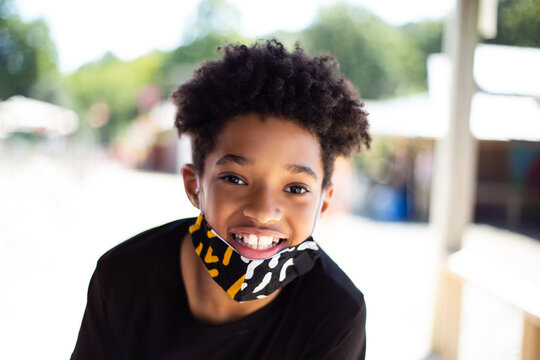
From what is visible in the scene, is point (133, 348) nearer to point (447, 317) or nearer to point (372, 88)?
point (447, 317)

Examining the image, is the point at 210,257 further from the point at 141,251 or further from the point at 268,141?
the point at 268,141

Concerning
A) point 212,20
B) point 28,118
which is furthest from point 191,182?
point 212,20

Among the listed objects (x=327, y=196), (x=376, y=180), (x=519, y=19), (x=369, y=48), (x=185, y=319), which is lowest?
(x=376, y=180)

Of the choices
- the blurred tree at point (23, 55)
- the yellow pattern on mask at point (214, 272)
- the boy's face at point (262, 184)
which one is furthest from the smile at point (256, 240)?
the blurred tree at point (23, 55)

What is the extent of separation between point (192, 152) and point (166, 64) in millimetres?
37711

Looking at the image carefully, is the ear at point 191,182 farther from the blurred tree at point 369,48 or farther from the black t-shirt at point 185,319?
the blurred tree at point 369,48

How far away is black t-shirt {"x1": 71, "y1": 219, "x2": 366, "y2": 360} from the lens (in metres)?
1.28

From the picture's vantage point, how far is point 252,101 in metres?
1.27

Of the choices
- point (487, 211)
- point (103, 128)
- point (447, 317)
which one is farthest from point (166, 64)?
point (447, 317)

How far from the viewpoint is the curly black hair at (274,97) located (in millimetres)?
1267

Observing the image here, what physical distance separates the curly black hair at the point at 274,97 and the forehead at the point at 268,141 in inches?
0.8

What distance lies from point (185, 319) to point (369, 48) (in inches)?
1204

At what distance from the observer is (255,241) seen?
1266 millimetres

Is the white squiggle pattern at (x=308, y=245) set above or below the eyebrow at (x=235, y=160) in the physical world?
below
